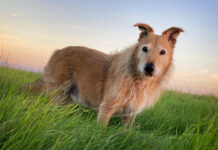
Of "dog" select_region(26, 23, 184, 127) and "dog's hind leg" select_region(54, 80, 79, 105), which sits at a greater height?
"dog" select_region(26, 23, 184, 127)

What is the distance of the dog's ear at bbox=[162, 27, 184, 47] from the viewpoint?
162 inches

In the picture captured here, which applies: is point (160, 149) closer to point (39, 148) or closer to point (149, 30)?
point (39, 148)

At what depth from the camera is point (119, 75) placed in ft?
13.7

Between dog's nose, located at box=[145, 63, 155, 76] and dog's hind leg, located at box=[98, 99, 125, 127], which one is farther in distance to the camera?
dog's hind leg, located at box=[98, 99, 125, 127]

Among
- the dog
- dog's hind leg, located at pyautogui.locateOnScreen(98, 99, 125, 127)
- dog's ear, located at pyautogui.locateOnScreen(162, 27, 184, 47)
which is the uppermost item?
dog's ear, located at pyautogui.locateOnScreen(162, 27, 184, 47)

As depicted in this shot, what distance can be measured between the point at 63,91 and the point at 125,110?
5.20 feet

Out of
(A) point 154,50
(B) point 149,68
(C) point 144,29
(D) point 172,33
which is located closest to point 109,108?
(B) point 149,68

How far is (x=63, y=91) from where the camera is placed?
4906mm

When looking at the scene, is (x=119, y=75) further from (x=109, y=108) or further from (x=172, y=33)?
(x=172, y=33)

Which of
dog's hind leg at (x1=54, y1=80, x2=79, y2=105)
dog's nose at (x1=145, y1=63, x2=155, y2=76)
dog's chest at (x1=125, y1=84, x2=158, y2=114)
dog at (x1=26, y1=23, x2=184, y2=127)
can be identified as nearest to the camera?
dog's nose at (x1=145, y1=63, x2=155, y2=76)

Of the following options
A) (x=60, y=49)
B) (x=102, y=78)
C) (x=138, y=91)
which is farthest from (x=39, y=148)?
(x=60, y=49)

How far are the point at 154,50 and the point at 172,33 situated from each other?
697 mm

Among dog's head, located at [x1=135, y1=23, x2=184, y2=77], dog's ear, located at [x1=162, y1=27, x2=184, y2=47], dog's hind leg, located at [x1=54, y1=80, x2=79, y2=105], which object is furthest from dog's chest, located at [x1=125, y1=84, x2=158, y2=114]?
dog's hind leg, located at [x1=54, y1=80, x2=79, y2=105]

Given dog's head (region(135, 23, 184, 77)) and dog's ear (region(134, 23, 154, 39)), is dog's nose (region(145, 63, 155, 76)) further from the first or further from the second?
dog's ear (region(134, 23, 154, 39))
